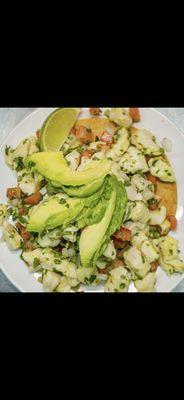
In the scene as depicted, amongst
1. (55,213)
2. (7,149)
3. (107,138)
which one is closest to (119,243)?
(55,213)

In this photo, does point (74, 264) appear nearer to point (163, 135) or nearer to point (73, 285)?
point (73, 285)

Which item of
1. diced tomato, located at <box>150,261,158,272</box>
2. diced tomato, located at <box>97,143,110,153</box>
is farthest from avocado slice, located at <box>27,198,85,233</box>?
diced tomato, located at <box>150,261,158,272</box>

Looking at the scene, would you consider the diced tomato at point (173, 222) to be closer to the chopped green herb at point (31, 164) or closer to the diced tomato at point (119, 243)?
the diced tomato at point (119, 243)

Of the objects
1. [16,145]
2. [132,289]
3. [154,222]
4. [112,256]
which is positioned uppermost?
[16,145]

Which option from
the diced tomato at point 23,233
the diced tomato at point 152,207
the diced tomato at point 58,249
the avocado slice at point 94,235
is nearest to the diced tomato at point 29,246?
the diced tomato at point 23,233

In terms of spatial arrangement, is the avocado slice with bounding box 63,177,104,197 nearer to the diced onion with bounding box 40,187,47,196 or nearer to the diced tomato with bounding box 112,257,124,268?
the diced onion with bounding box 40,187,47,196

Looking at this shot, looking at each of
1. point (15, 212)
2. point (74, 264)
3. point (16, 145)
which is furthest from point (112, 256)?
point (16, 145)
